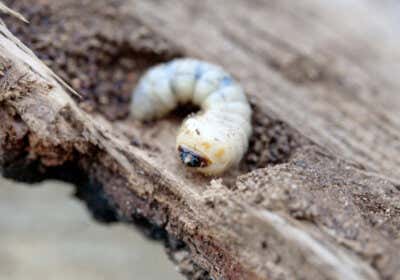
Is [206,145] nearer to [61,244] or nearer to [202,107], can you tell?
[202,107]

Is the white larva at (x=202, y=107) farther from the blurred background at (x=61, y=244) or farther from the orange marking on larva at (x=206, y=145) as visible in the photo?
the blurred background at (x=61, y=244)

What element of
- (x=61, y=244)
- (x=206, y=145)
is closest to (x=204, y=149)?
(x=206, y=145)

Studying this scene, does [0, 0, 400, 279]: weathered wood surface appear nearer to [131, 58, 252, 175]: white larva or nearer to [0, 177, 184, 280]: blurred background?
[131, 58, 252, 175]: white larva

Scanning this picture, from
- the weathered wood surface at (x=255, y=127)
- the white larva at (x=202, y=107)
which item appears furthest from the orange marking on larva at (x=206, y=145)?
the weathered wood surface at (x=255, y=127)

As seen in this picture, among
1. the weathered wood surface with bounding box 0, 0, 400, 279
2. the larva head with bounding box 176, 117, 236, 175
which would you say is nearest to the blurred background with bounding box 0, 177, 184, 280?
the weathered wood surface with bounding box 0, 0, 400, 279

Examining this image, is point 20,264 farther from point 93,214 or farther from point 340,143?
point 340,143
